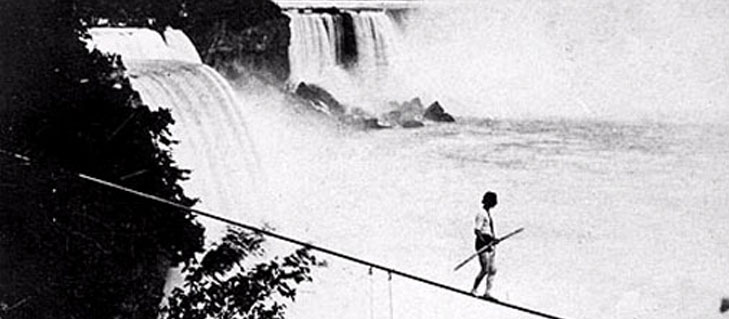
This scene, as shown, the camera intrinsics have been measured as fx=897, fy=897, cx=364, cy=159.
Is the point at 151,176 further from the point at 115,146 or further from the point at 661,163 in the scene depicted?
the point at 661,163

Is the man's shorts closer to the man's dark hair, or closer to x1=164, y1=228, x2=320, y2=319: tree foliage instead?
the man's dark hair

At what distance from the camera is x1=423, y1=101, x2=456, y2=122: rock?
4141mm

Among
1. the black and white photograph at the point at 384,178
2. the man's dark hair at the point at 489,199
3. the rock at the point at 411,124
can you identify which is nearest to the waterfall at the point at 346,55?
the rock at the point at 411,124

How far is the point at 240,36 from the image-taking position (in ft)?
14.4

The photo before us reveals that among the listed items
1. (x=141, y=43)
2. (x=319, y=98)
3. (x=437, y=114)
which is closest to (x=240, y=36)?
(x=319, y=98)

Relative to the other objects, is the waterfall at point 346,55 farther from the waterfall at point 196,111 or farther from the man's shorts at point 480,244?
the man's shorts at point 480,244

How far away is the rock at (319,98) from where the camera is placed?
4.18 metres

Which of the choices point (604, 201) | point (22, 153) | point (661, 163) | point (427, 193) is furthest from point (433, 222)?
point (22, 153)

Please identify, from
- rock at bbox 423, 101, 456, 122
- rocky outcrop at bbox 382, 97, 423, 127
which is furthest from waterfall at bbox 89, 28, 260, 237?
rock at bbox 423, 101, 456, 122

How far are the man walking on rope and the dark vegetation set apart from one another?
2.15 ft

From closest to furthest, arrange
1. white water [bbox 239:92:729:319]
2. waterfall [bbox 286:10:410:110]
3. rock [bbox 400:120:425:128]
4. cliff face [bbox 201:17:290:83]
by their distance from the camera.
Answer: white water [bbox 239:92:729:319]
rock [bbox 400:120:425:128]
cliff face [bbox 201:17:290:83]
waterfall [bbox 286:10:410:110]

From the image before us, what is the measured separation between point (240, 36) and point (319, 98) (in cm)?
50

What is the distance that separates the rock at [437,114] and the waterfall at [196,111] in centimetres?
83

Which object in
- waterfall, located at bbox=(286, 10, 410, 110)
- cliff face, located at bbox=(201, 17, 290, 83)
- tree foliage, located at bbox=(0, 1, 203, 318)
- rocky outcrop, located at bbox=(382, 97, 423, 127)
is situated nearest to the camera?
tree foliage, located at bbox=(0, 1, 203, 318)
